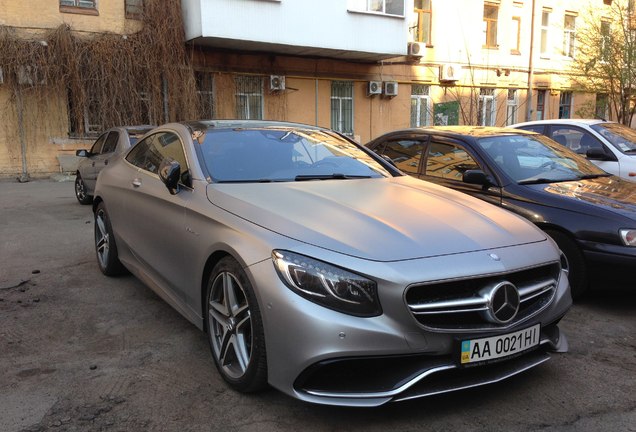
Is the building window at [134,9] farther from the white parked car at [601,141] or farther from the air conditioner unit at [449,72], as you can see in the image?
the white parked car at [601,141]

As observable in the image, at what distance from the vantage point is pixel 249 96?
16281 mm

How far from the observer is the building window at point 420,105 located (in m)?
19.5

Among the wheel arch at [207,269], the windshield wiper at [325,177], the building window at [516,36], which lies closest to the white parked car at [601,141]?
the windshield wiper at [325,177]

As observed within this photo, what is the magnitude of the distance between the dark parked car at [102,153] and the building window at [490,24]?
627 inches

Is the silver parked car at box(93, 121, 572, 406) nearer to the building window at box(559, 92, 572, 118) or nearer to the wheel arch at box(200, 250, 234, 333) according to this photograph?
the wheel arch at box(200, 250, 234, 333)

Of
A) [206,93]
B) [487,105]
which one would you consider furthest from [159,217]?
[487,105]

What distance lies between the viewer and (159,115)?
48.6 ft

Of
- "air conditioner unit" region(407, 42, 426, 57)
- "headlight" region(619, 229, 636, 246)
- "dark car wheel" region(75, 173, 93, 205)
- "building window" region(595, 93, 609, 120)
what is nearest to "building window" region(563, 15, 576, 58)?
"building window" region(595, 93, 609, 120)

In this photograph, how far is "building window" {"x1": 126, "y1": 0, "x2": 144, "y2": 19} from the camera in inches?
573

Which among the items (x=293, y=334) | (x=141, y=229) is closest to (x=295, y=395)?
(x=293, y=334)

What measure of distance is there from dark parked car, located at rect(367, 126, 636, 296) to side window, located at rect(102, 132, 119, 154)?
481 centimetres

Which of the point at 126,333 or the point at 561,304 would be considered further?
the point at 126,333

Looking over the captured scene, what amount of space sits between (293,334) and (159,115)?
13.5 meters

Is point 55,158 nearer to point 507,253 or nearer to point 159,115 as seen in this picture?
point 159,115
